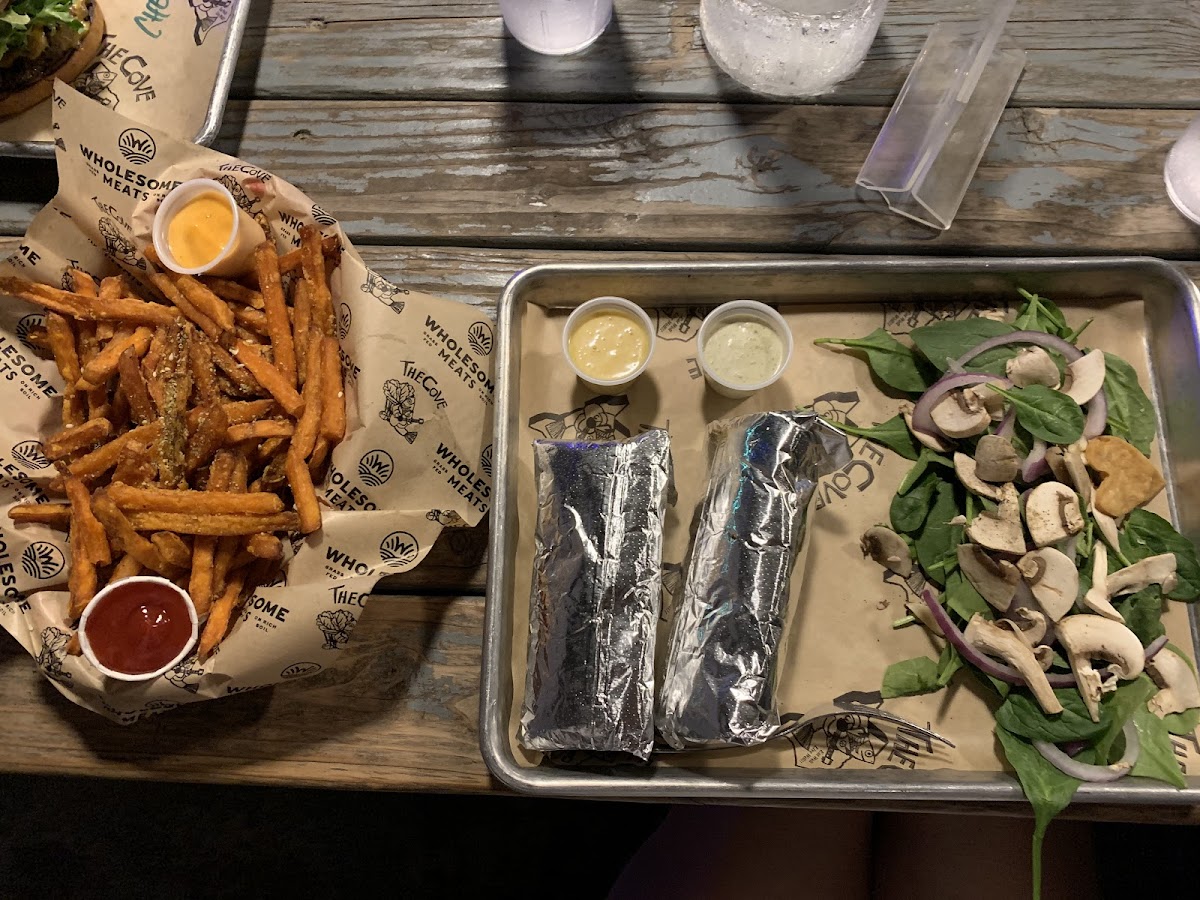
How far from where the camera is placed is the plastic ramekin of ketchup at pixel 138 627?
1.25 m

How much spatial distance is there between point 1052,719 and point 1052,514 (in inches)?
14.0

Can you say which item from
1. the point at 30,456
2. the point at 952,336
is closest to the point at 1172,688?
the point at 952,336

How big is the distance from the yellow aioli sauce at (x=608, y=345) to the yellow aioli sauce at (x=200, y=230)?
70cm

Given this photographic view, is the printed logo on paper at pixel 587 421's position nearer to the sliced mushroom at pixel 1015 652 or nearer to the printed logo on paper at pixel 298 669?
the printed logo on paper at pixel 298 669

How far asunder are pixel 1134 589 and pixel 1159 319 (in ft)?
1.90

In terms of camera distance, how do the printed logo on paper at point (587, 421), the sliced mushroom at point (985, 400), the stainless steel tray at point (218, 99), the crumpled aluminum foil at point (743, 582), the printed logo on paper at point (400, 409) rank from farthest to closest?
the stainless steel tray at point (218, 99), the printed logo on paper at point (587, 421), the sliced mushroom at point (985, 400), the printed logo on paper at point (400, 409), the crumpled aluminum foil at point (743, 582)

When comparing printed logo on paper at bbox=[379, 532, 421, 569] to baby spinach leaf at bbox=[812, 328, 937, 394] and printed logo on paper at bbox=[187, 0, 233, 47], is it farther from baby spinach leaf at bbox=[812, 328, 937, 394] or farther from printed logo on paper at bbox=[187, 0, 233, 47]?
printed logo on paper at bbox=[187, 0, 233, 47]

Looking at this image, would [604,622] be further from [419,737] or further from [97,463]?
[97,463]

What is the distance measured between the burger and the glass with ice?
55.1 inches

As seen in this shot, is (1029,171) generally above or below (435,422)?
above

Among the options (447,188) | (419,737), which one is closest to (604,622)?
(419,737)

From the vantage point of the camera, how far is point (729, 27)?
1728 millimetres

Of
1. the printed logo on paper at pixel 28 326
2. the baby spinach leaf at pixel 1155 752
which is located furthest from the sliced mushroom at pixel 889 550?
the printed logo on paper at pixel 28 326

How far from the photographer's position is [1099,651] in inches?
52.3
